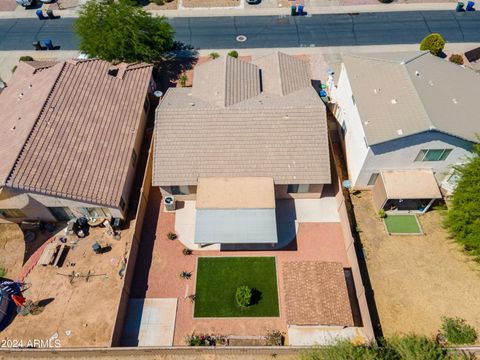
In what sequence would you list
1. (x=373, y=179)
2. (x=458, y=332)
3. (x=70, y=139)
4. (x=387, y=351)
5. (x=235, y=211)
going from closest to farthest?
(x=387, y=351)
(x=458, y=332)
(x=235, y=211)
(x=70, y=139)
(x=373, y=179)

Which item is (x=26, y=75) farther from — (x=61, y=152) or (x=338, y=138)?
(x=338, y=138)

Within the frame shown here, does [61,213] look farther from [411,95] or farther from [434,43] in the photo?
[434,43]

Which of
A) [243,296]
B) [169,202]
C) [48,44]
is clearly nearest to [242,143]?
[169,202]

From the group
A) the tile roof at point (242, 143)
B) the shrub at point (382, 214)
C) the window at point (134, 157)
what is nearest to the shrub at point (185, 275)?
the tile roof at point (242, 143)

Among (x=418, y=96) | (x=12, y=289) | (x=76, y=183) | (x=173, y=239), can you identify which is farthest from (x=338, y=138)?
(x=12, y=289)

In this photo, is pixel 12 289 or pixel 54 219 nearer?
pixel 12 289

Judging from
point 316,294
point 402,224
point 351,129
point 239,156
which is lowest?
point 316,294

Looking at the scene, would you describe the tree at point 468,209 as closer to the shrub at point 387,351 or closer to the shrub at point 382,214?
the shrub at point 382,214
